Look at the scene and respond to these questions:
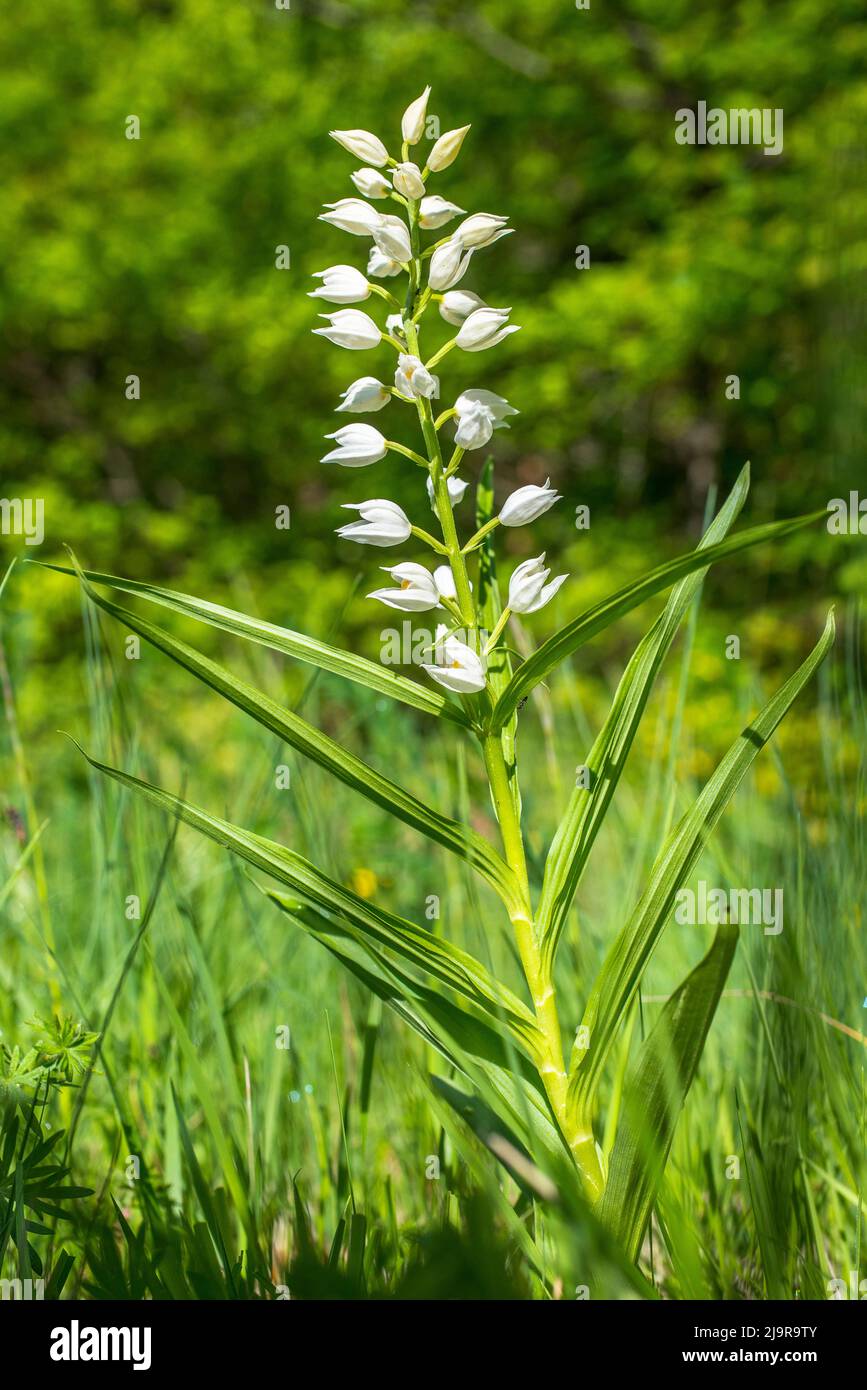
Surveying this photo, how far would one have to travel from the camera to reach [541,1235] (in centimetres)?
74

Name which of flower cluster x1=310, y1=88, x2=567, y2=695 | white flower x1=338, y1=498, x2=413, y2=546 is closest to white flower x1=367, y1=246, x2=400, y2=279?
flower cluster x1=310, y1=88, x2=567, y2=695

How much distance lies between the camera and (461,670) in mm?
622

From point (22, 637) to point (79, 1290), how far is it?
1706mm

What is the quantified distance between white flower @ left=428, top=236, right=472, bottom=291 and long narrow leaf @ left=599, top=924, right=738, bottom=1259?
0.42 m

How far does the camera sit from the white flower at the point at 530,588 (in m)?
0.68

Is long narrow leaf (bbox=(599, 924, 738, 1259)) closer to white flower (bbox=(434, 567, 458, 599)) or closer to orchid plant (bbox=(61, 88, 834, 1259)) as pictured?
orchid plant (bbox=(61, 88, 834, 1259))

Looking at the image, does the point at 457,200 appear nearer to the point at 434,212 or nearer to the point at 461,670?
the point at 434,212

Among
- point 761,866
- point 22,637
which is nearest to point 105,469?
point 22,637

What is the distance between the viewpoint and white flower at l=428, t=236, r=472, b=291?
25.8 inches

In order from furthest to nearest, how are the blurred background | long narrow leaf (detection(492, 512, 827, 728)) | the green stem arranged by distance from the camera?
the blurred background, the green stem, long narrow leaf (detection(492, 512, 827, 728))

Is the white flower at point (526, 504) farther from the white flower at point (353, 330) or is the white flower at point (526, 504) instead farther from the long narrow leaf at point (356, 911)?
the long narrow leaf at point (356, 911)
